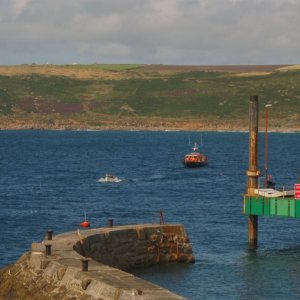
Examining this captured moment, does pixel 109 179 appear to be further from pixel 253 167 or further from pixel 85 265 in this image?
pixel 85 265

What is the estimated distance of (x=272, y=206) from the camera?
2618 inches

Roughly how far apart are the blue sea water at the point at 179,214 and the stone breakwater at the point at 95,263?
1223 mm

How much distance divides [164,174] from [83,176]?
487 inches

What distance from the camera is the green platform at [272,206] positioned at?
65.6 m

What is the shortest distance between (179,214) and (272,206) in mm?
25906

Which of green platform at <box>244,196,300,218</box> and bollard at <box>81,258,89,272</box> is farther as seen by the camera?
green platform at <box>244,196,300,218</box>

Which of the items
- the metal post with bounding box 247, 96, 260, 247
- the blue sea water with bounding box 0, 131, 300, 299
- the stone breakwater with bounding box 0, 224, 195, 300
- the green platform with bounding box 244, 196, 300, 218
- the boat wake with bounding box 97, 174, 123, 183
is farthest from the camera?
the boat wake with bounding box 97, 174, 123, 183

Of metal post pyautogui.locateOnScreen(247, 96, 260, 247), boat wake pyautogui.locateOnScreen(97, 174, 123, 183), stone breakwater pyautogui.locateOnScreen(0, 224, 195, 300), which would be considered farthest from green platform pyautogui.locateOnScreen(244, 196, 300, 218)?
boat wake pyautogui.locateOnScreen(97, 174, 123, 183)

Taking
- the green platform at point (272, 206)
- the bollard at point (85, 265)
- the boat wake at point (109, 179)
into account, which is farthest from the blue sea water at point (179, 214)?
Result: the bollard at point (85, 265)

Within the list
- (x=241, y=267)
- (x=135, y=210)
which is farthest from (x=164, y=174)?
(x=241, y=267)

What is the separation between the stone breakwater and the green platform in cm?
701

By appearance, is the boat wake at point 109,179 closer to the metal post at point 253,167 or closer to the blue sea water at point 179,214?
the blue sea water at point 179,214

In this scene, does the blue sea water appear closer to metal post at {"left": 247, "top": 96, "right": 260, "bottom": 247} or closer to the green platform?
metal post at {"left": 247, "top": 96, "right": 260, "bottom": 247}

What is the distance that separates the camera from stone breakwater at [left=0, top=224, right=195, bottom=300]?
4369 centimetres
